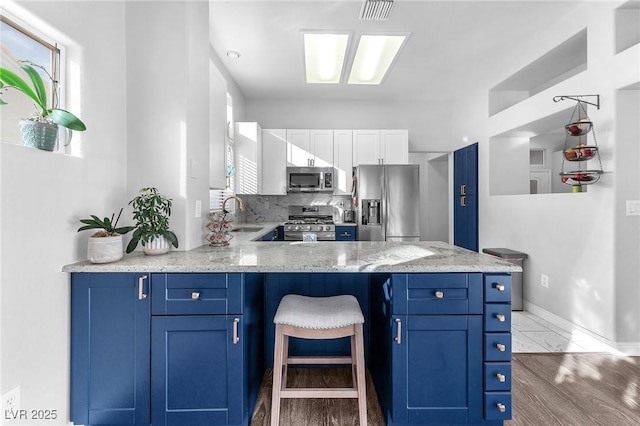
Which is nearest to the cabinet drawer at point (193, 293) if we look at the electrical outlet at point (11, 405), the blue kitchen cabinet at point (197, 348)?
the blue kitchen cabinet at point (197, 348)

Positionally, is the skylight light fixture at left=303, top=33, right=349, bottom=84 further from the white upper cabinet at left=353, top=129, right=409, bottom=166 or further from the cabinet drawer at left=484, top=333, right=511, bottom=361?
the cabinet drawer at left=484, top=333, right=511, bottom=361

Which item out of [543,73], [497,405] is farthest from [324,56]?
[497,405]

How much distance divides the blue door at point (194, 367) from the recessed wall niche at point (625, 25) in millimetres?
3523

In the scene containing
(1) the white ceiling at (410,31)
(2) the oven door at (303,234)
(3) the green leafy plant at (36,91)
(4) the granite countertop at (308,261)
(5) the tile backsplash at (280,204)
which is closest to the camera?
(3) the green leafy plant at (36,91)

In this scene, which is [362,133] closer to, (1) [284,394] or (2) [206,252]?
(2) [206,252]

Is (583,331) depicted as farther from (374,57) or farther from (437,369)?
(374,57)

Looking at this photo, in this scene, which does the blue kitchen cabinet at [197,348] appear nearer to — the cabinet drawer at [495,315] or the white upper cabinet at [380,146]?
the cabinet drawer at [495,315]

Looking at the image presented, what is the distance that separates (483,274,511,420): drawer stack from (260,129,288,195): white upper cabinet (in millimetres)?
3511

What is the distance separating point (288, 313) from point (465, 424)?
110 centimetres

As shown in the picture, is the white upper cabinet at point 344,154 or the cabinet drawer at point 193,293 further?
the white upper cabinet at point 344,154

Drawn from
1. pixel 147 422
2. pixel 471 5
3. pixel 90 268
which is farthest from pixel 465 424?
pixel 471 5

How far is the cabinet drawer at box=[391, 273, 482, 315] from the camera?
1544 mm

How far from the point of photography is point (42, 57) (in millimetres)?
1536

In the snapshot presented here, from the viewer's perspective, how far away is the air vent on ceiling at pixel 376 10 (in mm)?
2462
